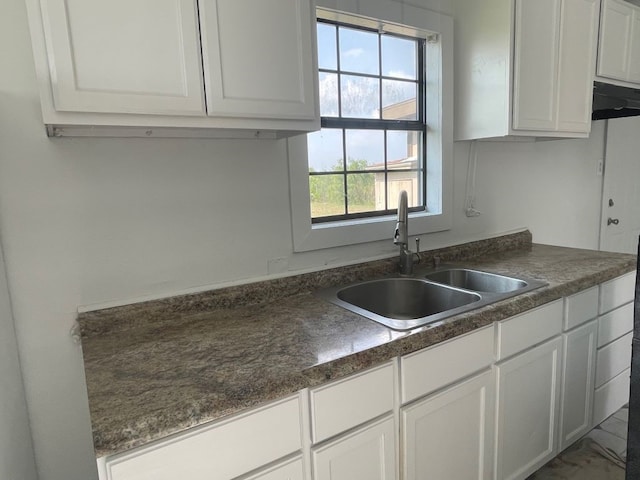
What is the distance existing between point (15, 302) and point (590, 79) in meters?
2.82

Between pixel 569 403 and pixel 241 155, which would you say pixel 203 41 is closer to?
pixel 241 155

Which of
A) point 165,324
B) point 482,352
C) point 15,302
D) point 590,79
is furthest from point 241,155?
point 590,79

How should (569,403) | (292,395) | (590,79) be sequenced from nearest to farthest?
(292,395) → (569,403) → (590,79)

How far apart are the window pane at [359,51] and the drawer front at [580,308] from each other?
1.39 m

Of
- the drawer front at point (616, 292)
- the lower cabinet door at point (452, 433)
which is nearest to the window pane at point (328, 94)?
the lower cabinet door at point (452, 433)

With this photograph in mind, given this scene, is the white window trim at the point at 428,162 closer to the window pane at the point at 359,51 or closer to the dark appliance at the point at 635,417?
the window pane at the point at 359,51

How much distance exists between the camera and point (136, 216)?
1.32 metres

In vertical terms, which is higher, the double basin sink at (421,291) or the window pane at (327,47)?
the window pane at (327,47)

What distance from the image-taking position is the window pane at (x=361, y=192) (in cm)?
189

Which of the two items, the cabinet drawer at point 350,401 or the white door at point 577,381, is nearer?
the cabinet drawer at point 350,401

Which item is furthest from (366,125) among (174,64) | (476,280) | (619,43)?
(619,43)

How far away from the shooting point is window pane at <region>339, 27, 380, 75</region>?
70.8 inches

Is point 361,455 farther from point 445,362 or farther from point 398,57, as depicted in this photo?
point 398,57

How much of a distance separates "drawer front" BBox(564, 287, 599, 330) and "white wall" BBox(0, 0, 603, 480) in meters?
1.12
